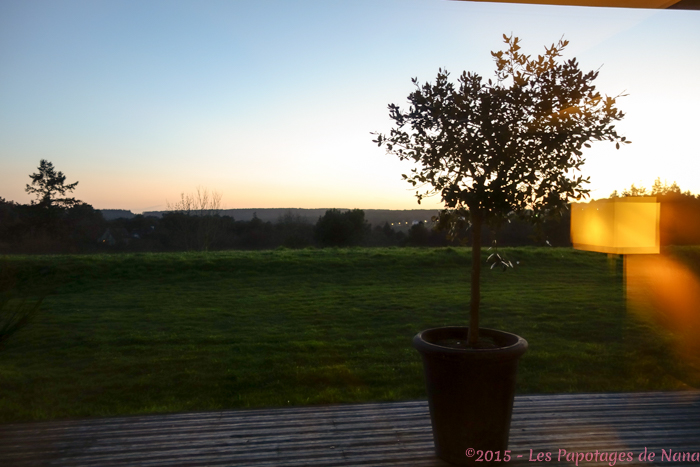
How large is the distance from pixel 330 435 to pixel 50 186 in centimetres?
2713

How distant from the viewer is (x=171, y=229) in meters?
23.4

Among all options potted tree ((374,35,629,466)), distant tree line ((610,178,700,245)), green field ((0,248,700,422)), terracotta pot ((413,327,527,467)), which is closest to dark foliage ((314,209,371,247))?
green field ((0,248,700,422))

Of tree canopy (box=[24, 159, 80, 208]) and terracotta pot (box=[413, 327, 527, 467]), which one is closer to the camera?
terracotta pot (box=[413, 327, 527, 467])

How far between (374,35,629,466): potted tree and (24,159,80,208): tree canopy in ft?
86.6

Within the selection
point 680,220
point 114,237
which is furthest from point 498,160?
point 114,237

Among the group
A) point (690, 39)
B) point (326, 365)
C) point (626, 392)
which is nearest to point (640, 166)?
point (690, 39)

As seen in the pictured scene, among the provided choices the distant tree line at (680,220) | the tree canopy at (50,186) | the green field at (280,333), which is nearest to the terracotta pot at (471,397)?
the green field at (280,333)

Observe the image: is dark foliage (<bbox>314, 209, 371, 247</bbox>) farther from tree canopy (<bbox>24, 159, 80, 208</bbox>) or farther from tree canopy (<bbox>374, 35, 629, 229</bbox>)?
tree canopy (<bbox>374, 35, 629, 229</bbox>)

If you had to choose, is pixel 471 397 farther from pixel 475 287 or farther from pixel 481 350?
pixel 475 287

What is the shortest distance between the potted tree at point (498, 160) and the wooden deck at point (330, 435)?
0.31 m

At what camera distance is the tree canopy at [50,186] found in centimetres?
2350

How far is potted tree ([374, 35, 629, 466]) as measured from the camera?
→ 2102 mm

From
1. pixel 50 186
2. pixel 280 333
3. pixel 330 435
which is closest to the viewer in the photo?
pixel 330 435

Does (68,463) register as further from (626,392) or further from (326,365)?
(626,392)
